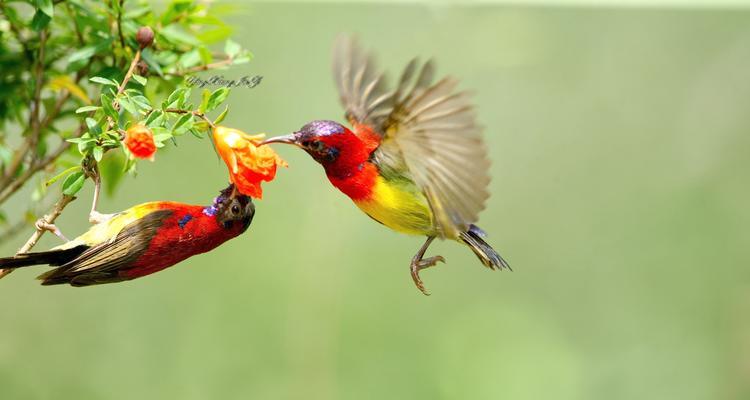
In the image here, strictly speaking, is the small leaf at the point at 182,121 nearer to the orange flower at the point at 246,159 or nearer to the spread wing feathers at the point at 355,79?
the orange flower at the point at 246,159

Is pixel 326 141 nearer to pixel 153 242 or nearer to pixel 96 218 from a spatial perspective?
pixel 153 242

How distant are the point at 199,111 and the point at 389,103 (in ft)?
0.89

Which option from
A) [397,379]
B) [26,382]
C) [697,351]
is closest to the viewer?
[26,382]

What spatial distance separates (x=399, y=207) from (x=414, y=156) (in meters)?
0.13

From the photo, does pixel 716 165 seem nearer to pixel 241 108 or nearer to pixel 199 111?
pixel 241 108

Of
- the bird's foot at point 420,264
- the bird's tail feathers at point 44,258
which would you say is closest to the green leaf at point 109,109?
the bird's tail feathers at point 44,258

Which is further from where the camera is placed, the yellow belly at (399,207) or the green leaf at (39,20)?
the green leaf at (39,20)

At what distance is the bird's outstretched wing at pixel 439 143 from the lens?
1094 millimetres

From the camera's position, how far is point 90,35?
155cm

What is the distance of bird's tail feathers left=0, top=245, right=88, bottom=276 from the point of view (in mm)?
1177

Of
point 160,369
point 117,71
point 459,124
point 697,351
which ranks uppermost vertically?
point 117,71

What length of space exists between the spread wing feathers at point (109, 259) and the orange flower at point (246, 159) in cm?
21

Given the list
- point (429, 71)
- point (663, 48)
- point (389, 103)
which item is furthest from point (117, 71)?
point (663, 48)

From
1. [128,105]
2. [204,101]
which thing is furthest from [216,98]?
[128,105]
